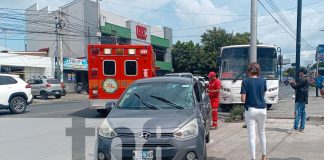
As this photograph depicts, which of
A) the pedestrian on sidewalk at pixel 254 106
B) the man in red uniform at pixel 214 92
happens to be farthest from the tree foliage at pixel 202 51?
the pedestrian on sidewalk at pixel 254 106

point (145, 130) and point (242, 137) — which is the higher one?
point (145, 130)

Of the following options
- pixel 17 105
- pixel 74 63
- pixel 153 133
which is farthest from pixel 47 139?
pixel 74 63

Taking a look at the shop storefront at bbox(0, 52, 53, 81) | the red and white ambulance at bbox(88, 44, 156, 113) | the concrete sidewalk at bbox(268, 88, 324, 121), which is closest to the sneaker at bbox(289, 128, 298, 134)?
the concrete sidewalk at bbox(268, 88, 324, 121)

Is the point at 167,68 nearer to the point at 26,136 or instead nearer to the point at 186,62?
the point at 186,62

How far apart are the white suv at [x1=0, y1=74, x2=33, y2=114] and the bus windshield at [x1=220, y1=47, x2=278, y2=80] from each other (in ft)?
31.2

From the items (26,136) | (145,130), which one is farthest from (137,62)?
(145,130)

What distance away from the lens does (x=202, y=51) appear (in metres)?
57.5

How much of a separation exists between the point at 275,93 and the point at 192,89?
9.81 m

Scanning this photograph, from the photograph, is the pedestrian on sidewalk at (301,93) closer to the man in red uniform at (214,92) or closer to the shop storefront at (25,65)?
the man in red uniform at (214,92)

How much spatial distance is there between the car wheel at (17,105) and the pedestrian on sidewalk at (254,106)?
1337cm

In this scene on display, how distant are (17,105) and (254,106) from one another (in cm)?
1376

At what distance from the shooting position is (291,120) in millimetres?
12789

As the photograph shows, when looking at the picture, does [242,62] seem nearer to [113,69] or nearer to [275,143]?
[113,69]

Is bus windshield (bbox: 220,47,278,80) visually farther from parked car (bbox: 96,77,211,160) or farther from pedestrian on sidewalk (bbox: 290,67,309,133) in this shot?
parked car (bbox: 96,77,211,160)
